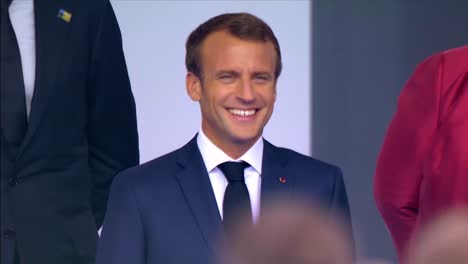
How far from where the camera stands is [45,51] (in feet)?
7.57

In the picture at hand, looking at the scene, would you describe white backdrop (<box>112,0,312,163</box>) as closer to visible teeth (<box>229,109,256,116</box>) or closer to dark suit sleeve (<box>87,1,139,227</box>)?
dark suit sleeve (<box>87,1,139,227</box>)

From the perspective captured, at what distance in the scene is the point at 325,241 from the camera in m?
0.88

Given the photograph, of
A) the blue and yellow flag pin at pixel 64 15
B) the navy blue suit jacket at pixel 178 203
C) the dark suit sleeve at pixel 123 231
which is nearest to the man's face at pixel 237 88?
the navy blue suit jacket at pixel 178 203

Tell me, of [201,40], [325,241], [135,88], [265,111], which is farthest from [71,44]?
[325,241]

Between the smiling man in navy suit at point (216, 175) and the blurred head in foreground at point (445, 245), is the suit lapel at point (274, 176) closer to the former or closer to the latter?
the smiling man in navy suit at point (216, 175)

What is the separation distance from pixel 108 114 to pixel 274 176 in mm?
693

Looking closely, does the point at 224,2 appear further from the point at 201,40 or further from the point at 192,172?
the point at 192,172

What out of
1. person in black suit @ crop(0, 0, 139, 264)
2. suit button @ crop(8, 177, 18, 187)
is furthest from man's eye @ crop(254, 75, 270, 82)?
suit button @ crop(8, 177, 18, 187)

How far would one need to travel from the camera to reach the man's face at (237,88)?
6.38 ft

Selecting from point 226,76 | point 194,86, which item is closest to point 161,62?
point 194,86

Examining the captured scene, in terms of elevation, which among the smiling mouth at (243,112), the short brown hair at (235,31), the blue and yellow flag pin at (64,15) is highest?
the blue and yellow flag pin at (64,15)

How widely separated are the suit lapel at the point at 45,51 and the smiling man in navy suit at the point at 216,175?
43 cm

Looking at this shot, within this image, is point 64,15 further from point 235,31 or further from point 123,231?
point 123,231

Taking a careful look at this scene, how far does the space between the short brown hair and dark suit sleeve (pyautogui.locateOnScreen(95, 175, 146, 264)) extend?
0.36 meters
